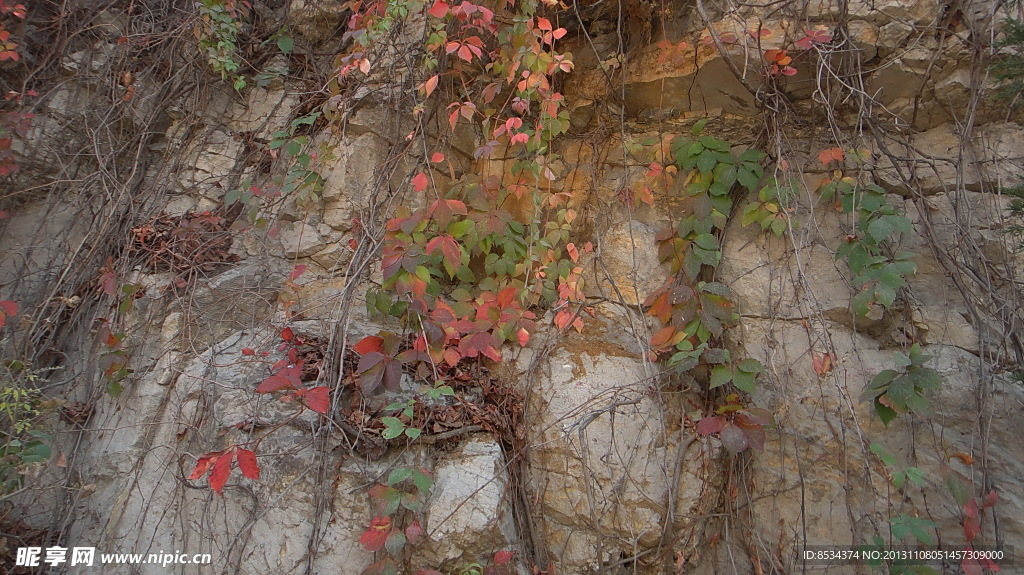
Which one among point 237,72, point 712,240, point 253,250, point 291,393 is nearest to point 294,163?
point 253,250

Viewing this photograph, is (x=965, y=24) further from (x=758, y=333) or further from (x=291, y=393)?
(x=291, y=393)

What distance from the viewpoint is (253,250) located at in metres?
2.75

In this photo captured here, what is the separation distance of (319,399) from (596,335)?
1219 mm

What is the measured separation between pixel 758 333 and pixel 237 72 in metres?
3.23

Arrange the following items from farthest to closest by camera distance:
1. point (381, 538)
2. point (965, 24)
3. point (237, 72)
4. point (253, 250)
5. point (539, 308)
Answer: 1. point (237, 72)
2. point (253, 250)
3. point (539, 308)
4. point (965, 24)
5. point (381, 538)

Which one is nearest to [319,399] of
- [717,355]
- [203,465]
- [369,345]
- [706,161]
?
[369,345]

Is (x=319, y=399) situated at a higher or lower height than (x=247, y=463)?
higher

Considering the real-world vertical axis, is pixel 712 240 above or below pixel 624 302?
above

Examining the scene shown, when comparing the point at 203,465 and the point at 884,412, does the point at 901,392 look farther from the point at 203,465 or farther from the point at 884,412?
the point at 203,465

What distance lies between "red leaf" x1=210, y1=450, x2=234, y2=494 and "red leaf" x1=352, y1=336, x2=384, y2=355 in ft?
1.84

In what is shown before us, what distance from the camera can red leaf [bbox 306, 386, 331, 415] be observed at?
1.83 meters

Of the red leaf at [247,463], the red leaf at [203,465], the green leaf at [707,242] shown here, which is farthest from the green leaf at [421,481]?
the green leaf at [707,242]

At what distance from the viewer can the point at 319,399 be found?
1.85 metres

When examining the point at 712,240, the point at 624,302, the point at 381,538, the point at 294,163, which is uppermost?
the point at 294,163
